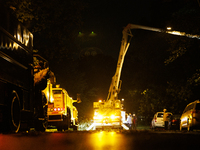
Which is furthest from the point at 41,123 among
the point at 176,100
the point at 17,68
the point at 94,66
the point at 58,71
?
the point at 94,66

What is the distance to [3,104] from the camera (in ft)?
31.0

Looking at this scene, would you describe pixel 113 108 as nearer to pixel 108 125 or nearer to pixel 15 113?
pixel 108 125

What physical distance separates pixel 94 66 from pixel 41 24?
158 feet

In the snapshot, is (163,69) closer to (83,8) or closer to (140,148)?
(83,8)

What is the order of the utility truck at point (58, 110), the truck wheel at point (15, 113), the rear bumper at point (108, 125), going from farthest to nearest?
the rear bumper at point (108, 125) → the utility truck at point (58, 110) → the truck wheel at point (15, 113)

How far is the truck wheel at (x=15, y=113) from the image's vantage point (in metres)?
10.1

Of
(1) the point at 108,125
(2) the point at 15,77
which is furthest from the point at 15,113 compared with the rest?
(1) the point at 108,125

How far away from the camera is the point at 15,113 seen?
10523mm

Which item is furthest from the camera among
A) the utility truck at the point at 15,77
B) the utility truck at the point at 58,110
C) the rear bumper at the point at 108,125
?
the rear bumper at the point at 108,125

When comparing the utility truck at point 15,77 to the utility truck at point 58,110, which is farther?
the utility truck at point 58,110

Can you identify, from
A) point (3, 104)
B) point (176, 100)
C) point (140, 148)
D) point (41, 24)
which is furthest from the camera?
point (176, 100)

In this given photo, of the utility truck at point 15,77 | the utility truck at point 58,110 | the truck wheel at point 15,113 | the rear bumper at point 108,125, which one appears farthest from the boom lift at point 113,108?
the truck wheel at point 15,113

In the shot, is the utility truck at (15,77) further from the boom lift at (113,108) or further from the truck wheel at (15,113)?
the boom lift at (113,108)

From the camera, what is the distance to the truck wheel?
10062 mm
